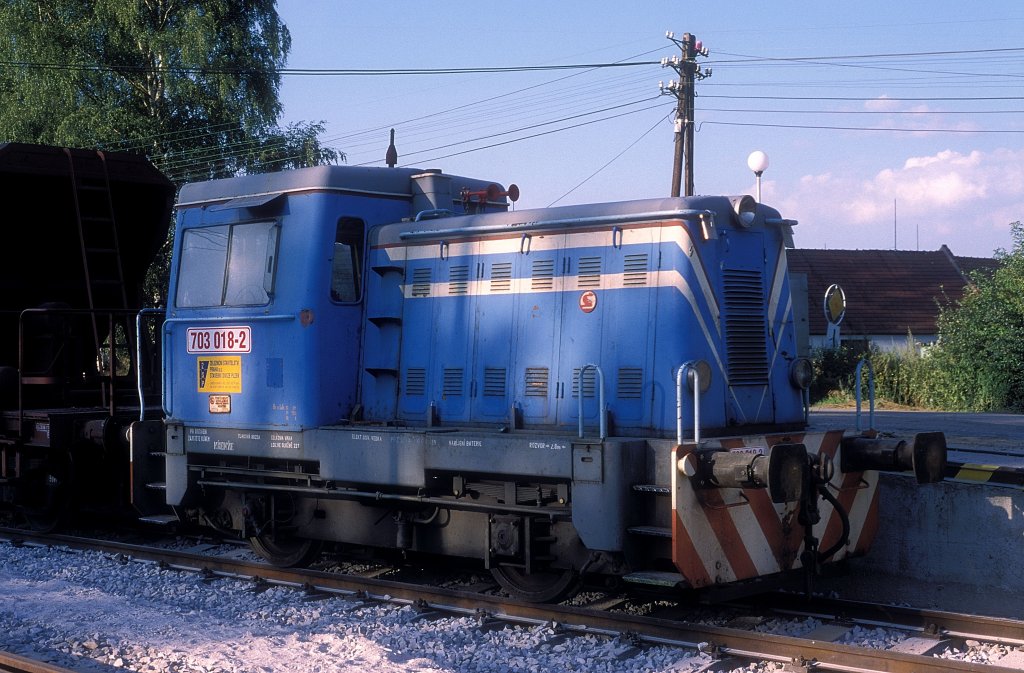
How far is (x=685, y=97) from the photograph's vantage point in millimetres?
20859

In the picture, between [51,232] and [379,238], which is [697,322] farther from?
[51,232]

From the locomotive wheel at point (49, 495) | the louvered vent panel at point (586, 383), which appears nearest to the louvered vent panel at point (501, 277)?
the louvered vent panel at point (586, 383)

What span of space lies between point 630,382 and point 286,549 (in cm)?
363

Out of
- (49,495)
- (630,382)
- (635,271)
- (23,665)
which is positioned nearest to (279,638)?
(23,665)

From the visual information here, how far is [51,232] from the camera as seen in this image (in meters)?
11.2

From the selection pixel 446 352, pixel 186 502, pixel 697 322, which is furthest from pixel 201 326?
pixel 697 322

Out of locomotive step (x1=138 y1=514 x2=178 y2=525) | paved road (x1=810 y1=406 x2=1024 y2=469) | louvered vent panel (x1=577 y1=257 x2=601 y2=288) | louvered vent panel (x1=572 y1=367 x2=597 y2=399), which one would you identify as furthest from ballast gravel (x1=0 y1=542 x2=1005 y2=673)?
paved road (x1=810 y1=406 x2=1024 y2=469)

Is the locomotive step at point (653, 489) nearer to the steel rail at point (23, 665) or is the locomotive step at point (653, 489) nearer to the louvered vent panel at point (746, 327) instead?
the louvered vent panel at point (746, 327)

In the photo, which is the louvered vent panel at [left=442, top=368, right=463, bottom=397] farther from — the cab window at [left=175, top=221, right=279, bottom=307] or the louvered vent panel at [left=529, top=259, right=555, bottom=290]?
the cab window at [left=175, top=221, right=279, bottom=307]

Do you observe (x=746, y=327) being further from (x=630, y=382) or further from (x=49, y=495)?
(x=49, y=495)

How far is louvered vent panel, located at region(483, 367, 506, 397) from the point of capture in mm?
7242

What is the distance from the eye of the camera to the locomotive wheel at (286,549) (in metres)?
8.38

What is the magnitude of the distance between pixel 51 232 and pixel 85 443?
249cm

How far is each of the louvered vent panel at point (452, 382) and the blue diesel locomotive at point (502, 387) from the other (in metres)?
0.03
